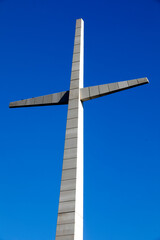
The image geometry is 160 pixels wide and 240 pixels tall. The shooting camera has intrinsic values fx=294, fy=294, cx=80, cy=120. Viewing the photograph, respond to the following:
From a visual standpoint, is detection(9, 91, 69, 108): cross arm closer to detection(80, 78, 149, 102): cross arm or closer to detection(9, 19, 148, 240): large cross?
detection(9, 19, 148, 240): large cross

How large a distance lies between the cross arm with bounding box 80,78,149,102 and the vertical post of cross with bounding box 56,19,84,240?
0.47 meters

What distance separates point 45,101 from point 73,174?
613 centimetres

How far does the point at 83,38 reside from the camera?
72.4 ft

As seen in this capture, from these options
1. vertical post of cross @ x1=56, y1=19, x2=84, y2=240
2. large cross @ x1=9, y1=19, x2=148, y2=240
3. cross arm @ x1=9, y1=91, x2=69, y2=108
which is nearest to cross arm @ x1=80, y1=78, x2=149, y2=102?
large cross @ x1=9, y1=19, x2=148, y2=240

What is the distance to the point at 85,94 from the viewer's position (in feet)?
58.3

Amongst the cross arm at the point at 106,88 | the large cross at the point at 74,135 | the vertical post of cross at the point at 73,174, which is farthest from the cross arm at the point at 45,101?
the cross arm at the point at 106,88

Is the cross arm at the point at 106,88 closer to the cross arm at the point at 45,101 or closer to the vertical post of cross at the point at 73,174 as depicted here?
the vertical post of cross at the point at 73,174

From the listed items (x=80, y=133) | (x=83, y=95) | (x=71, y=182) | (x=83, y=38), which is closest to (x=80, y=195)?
(x=71, y=182)

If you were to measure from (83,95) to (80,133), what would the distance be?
2641 millimetres

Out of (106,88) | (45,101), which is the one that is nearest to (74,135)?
(106,88)

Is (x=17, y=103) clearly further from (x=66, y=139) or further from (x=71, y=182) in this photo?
(x=71, y=182)

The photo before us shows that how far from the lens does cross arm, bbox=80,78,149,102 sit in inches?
669

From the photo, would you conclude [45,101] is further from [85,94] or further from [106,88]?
[106,88]

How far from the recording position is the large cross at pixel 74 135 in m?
13.3
